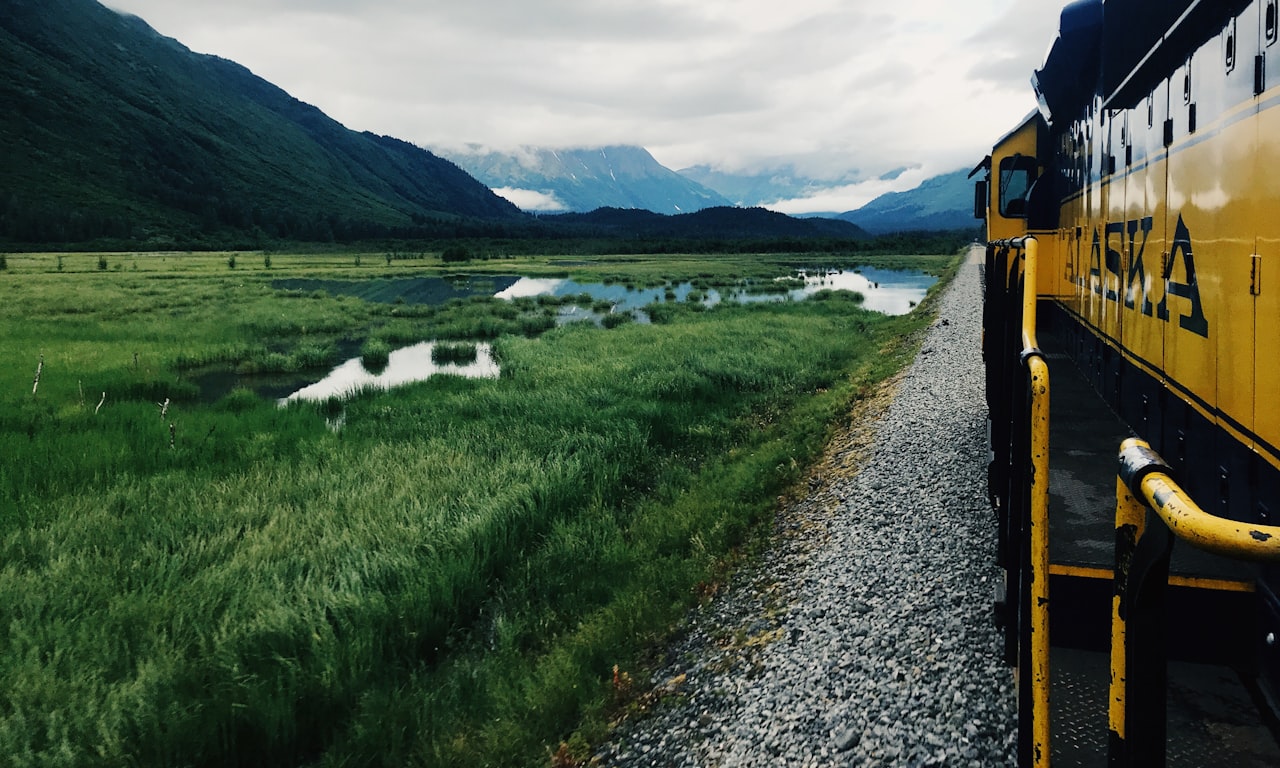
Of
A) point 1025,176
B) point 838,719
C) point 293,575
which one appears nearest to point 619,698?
point 838,719

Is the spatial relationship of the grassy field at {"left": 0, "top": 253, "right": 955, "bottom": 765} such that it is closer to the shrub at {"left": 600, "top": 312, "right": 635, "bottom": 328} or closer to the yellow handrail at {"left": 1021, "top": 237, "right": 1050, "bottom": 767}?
the yellow handrail at {"left": 1021, "top": 237, "right": 1050, "bottom": 767}

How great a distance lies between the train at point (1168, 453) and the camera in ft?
5.68

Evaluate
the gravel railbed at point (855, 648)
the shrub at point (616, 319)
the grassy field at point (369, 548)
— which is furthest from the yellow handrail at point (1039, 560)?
the shrub at point (616, 319)

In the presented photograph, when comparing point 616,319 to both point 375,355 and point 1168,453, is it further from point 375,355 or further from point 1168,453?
point 1168,453

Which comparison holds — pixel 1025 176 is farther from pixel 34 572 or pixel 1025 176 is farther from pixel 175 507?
pixel 34 572

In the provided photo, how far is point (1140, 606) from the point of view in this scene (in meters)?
1.69

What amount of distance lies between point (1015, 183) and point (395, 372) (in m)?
18.2

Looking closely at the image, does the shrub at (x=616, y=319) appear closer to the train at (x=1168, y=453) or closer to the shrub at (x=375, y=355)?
the shrub at (x=375, y=355)

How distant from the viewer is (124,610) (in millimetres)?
6922

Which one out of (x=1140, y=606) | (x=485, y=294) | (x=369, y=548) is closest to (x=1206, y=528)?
(x=1140, y=606)

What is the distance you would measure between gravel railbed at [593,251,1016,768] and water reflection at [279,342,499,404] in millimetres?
13619

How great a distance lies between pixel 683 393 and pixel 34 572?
39.4 ft

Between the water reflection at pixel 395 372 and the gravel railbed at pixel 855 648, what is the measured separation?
13.6 meters

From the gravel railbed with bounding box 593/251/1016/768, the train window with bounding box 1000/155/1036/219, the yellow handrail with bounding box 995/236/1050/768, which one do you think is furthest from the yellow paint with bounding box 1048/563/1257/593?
the train window with bounding box 1000/155/1036/219
